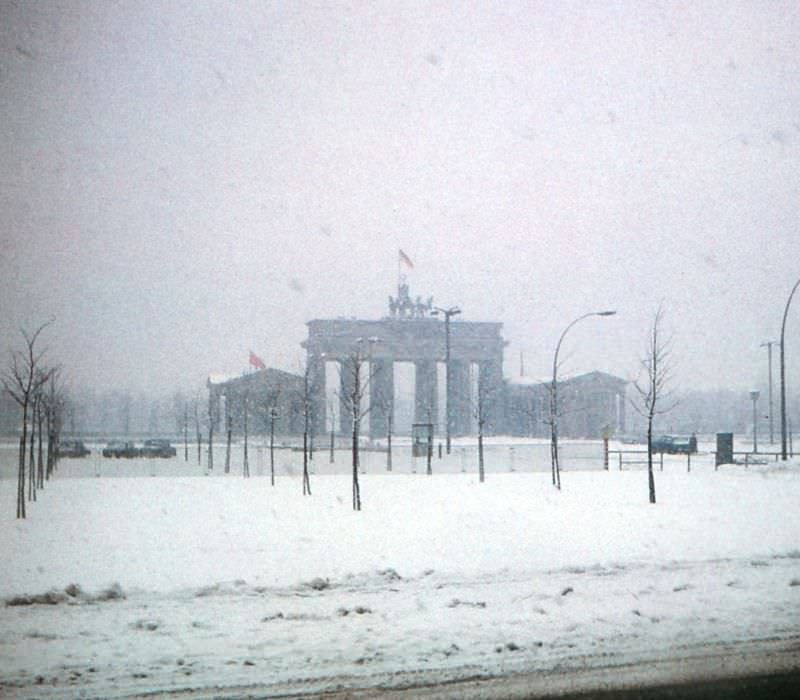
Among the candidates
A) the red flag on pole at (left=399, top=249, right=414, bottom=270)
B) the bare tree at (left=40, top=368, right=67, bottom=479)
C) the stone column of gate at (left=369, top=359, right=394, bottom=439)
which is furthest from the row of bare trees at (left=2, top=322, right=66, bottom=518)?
the stone column of gate at (left=369, top=359, right=394, bottom=439)

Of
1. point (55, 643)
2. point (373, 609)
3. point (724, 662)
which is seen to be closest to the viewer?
point (724, 662)

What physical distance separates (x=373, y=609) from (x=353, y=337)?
75807mm

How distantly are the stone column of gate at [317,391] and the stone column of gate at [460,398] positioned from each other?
13.3 metres

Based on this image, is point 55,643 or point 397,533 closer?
point 55,643

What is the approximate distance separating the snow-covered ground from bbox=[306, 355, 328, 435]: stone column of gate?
15128mm

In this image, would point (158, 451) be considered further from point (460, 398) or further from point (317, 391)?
point (460, 398)

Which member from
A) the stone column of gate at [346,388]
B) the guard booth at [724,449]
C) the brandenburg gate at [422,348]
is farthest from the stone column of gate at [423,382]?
the guard booth at [724,449]

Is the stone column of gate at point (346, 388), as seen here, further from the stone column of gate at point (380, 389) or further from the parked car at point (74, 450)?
the parked car at point (74, 450)

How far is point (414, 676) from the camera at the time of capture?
781 centimetres

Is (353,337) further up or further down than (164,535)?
further up

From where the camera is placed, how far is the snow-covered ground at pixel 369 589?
326 inches

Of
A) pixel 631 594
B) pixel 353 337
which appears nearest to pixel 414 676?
pixel 631 594

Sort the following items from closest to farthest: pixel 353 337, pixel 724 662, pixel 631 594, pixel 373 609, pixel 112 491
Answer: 1. pixel 724 662
2. pixel 373 609
3. pixel 631 594
4. pixel 112 491
5. pixel 353 337

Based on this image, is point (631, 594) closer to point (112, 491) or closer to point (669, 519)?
point (669, 519)
